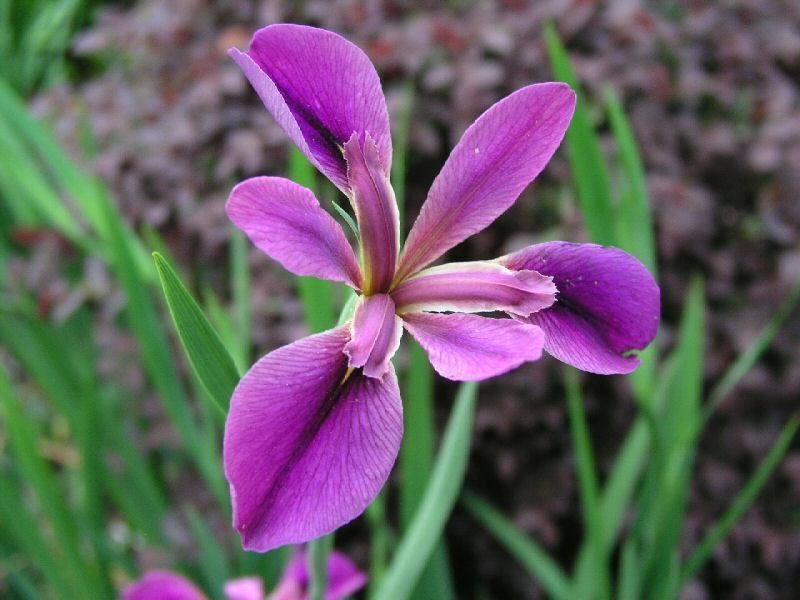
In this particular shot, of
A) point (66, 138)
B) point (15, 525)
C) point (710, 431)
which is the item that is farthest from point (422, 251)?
point (66, 138)

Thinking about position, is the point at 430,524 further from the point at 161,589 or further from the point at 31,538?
the point at 31,538

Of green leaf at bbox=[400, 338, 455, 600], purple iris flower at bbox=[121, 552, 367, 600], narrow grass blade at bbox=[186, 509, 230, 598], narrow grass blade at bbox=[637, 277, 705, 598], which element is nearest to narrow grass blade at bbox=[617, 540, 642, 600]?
narrow grass blade at bbox=[637, 277, 705, 598]

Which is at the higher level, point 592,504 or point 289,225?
point 289,225

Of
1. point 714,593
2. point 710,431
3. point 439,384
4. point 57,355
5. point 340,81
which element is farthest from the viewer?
point 714,593

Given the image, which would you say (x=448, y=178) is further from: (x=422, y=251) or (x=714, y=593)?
(x=714, y=593)

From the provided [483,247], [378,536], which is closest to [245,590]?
[378,536]

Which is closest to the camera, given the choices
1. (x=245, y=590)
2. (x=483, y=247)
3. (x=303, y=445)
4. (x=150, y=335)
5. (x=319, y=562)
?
(x=303, y=445)
